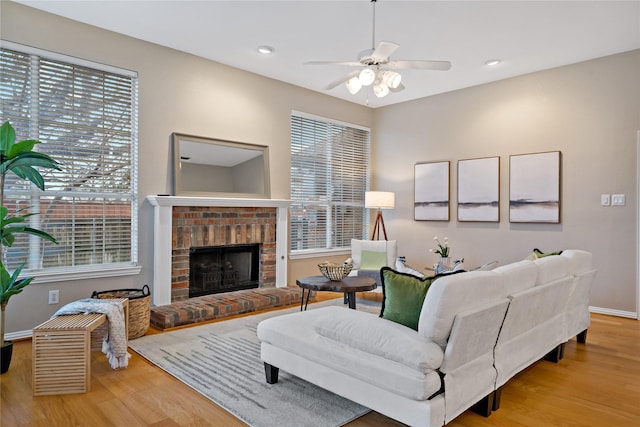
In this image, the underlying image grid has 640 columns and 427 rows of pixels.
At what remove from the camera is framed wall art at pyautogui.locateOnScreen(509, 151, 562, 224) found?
4941 mm

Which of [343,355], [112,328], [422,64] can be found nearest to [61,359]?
[112,328]

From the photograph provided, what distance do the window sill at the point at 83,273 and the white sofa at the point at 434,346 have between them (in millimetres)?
2145

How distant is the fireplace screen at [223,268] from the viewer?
473 centimetres

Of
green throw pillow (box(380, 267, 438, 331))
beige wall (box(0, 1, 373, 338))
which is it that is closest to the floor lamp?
beige wall (box(0, 1, 373, 338))

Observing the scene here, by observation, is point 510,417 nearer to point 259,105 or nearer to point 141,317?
point 141,317

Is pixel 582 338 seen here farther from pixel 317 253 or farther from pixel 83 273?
pixel 83 273

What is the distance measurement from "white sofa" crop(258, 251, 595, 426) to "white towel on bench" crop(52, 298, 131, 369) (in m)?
1.06

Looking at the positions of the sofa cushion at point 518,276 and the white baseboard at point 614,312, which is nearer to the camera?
the sofa cushion at point 518,276

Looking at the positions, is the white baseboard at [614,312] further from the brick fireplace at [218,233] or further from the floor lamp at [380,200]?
the brick fireplace at [218,233]

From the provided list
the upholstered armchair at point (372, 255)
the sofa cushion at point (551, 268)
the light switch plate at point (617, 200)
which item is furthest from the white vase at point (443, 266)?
the light switch plate at point (617, 200)

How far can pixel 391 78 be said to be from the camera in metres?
3.24

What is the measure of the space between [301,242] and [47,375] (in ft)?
12.2

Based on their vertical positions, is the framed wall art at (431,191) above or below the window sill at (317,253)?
above

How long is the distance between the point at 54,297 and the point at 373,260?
3.53 meters
